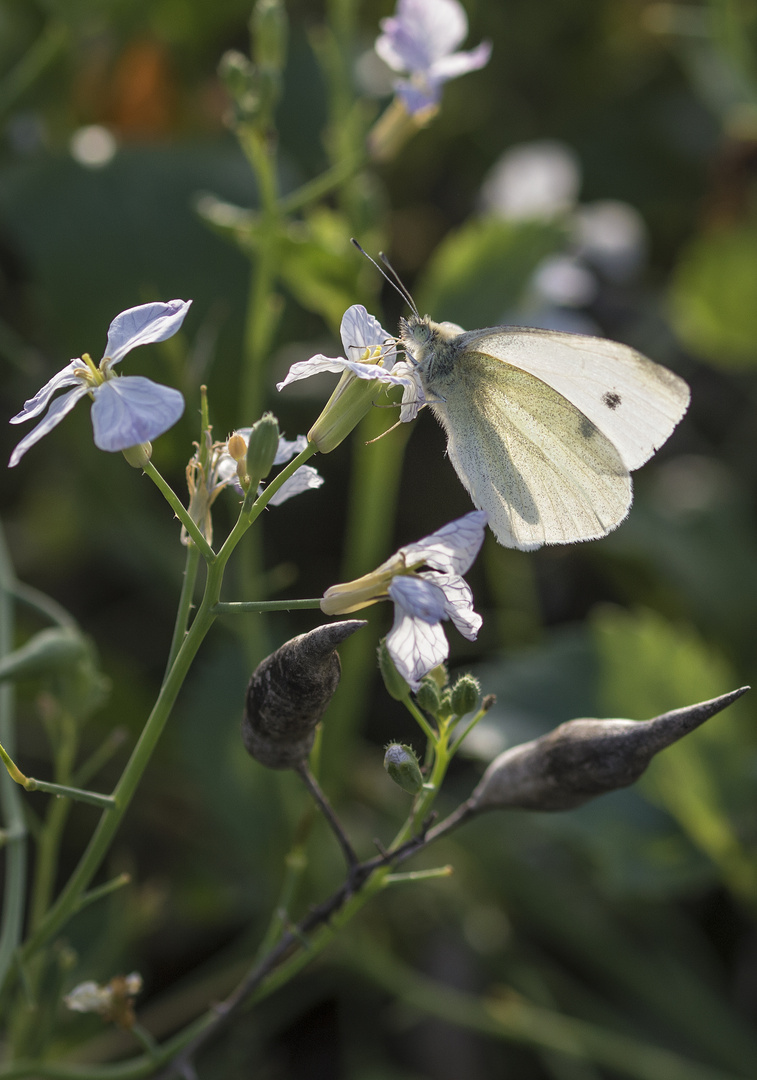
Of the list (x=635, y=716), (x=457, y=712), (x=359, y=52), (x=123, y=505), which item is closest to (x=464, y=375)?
(x=457, y=712)

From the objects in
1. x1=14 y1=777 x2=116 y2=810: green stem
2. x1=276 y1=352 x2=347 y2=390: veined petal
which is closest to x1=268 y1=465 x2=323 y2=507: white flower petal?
x1=276 y1=352 x2=347 y2=390: veined petal

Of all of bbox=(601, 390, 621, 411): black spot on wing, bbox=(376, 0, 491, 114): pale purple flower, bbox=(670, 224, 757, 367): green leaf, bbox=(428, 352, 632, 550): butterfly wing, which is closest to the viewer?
bbox=(428, 352, 632, 550): butterfly wing

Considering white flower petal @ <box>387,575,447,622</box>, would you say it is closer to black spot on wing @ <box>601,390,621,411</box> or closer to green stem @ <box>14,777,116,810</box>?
green stem @ <box>14,777,116,810</box>

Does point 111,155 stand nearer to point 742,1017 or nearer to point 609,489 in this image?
point 609,489

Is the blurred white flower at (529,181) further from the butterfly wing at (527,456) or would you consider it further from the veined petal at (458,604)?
the veined petal at (458,604)

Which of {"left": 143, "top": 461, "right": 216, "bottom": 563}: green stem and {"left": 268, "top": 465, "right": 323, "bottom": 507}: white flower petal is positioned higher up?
{"left": 143, "top": 461, "right": 216, "bottom": 563}: green stem

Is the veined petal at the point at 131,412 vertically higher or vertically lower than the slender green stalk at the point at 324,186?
higher

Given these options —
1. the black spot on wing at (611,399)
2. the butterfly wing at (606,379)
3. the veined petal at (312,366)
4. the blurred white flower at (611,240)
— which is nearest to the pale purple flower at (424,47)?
the butterfly wing at (606,379)
